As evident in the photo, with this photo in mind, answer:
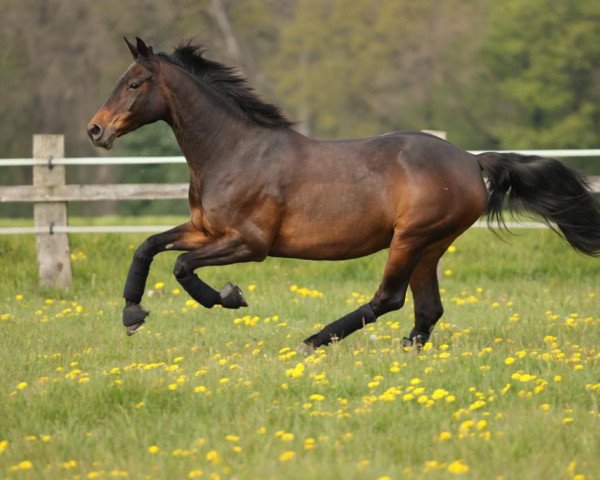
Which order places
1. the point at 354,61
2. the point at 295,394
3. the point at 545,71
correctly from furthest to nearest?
1. the point at 354,61
2. the point at 545,71
3. the point at 295,394

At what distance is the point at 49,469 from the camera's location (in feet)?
16.3

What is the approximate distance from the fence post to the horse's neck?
4.65 metres

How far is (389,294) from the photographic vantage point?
25.8 ft

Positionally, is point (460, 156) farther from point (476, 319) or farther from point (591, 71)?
point (591, 71)

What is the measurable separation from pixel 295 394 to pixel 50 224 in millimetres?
6600

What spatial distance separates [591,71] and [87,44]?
60.7ft

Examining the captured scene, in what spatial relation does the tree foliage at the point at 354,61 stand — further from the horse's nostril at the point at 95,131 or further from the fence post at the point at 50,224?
the horse's nostril at the point at 95,131

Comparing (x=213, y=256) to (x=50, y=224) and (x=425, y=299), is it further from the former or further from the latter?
(x=50, y=224)

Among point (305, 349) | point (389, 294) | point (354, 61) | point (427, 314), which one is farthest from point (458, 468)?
point (354, 61)

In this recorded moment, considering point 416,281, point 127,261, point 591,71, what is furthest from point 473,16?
point 416,281

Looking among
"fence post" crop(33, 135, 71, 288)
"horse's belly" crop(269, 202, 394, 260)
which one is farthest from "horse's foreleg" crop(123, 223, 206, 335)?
"fence post" crop(33, 135, 71, 288)

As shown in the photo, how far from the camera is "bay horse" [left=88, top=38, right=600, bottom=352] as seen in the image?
301 inches

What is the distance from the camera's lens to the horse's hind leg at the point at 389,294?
7703 mm

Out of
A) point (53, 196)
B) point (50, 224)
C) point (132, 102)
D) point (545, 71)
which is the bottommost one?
point (50, 224)
